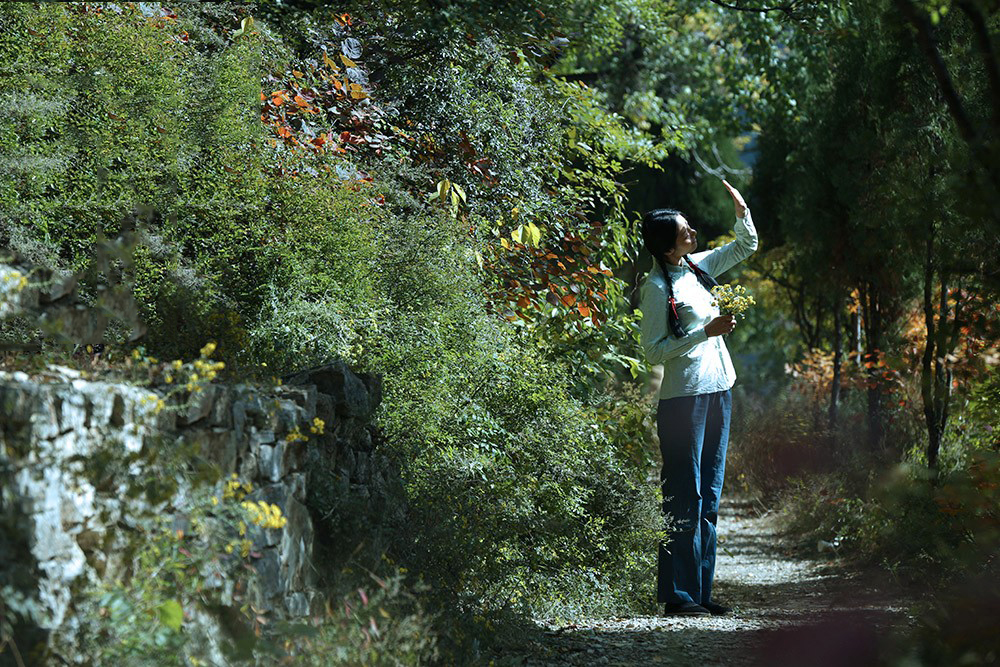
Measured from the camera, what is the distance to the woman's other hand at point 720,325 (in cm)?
530

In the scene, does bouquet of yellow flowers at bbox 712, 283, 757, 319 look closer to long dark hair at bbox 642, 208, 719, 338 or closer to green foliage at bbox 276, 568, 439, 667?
long dark hair at bbox 642, 208, 719, 338

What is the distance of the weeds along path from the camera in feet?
12.8

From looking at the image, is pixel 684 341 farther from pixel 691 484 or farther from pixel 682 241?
pixel 691 484

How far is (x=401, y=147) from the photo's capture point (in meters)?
7.50

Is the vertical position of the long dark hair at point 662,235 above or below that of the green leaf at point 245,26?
below

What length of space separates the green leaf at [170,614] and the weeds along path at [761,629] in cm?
173

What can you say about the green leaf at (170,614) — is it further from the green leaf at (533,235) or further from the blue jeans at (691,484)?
the green leaf at (533,235)

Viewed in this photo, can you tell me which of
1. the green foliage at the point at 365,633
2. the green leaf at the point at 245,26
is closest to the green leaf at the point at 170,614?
the green foliage at the point at 365,633

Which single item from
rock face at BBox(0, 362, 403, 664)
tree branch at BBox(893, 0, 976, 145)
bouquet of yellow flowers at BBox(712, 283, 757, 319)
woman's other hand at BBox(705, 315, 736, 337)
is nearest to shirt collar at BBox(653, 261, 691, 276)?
bouquet of yellow flowers at BBox(712, 283, 757, 319)

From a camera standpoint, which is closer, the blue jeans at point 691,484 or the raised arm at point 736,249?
the blue jeans at point 691,484

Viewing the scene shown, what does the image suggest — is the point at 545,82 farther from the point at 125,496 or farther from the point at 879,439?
the point at 125,496

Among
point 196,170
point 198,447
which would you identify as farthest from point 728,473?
point 198,447

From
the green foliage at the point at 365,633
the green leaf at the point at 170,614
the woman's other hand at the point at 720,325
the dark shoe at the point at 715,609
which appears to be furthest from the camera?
the dark shoe at the point at 715,609

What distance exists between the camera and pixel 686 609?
556 cm
